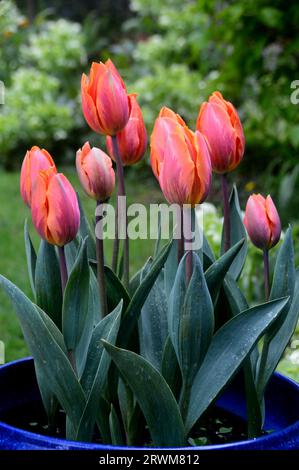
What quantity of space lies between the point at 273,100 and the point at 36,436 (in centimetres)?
331

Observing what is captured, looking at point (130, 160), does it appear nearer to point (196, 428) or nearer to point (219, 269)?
point (219, 269)

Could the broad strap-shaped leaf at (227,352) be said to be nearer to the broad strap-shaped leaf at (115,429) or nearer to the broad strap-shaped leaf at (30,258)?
the broad strap-shaped leaf at (115,429)

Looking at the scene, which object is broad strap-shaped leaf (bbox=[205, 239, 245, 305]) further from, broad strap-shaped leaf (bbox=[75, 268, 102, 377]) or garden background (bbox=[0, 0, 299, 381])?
garden background (bbox=[0, 0, 299, 381])

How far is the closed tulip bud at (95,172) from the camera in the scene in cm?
93

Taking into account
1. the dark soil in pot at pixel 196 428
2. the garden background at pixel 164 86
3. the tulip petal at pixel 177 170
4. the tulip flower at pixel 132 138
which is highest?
the garden background at pixel 164 86

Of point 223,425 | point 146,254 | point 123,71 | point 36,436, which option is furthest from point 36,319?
point 123,71

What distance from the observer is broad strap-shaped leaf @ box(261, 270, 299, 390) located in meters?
0.96

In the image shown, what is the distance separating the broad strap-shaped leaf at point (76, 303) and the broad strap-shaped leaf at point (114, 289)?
0.05m

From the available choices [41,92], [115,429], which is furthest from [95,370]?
[41,92]

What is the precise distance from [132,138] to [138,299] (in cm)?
22

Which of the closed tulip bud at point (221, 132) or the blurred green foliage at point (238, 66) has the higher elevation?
the blurred green foliage at point (238, 66)

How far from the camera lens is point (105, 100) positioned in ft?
3.01

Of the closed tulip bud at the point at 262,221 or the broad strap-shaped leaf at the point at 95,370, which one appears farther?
the closed tulip bud at the point at 262,221

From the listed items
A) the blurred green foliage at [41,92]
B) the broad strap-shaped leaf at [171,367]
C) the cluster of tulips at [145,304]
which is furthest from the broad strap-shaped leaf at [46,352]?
the blurred green foliage at [41,92]
